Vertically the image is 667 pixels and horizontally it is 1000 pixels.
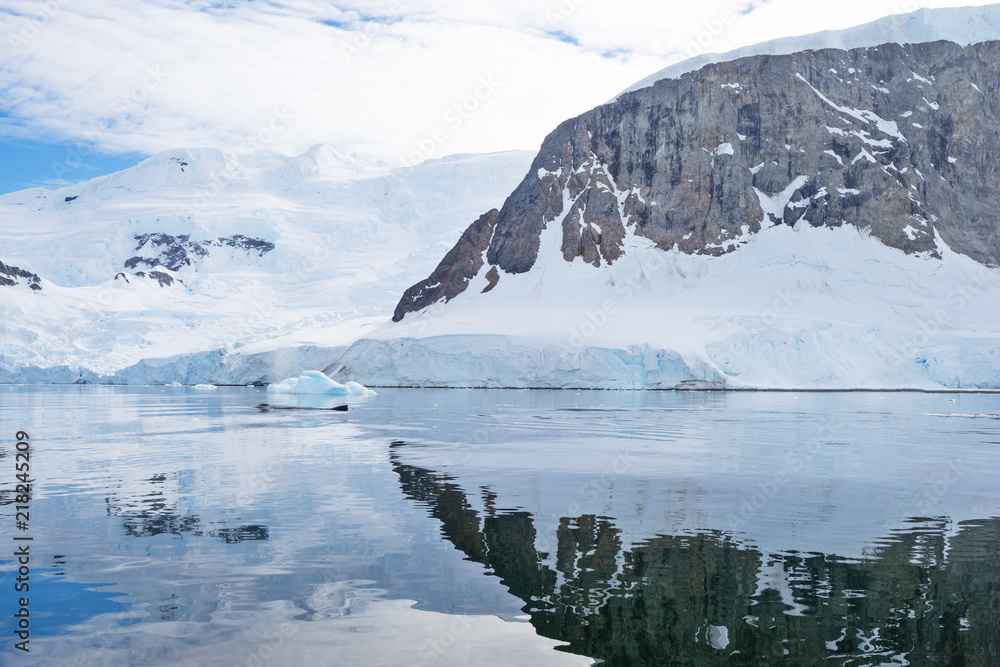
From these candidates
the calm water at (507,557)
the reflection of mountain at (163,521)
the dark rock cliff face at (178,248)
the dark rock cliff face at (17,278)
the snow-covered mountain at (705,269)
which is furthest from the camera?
the dark rock cliff face at (178,248)

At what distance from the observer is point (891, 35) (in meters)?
118

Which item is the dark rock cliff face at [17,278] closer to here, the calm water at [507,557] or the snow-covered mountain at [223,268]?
the snow-covered mountain at [223,268]

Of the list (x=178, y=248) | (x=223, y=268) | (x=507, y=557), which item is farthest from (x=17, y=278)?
(x=507, y=557)

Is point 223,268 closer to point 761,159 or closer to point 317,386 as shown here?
point 761,159

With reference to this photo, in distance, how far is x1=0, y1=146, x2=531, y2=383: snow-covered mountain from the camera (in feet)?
327

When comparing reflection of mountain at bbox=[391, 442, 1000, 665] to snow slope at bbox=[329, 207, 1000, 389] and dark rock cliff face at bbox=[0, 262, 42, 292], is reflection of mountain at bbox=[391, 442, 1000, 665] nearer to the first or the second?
snow slope at bbox=[329, 207, 1000, 389]

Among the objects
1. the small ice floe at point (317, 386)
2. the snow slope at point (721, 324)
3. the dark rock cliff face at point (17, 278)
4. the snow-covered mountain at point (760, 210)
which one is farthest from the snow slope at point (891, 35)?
the dark rock cliff face at point (17, 278)

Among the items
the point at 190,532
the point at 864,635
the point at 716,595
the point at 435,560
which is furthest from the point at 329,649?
the point at 190,532

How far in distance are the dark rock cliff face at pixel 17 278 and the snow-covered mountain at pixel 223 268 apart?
26 centimetres

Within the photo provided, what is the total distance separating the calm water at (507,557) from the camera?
746cm

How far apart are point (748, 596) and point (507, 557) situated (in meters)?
3.11

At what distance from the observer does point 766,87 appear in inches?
4562

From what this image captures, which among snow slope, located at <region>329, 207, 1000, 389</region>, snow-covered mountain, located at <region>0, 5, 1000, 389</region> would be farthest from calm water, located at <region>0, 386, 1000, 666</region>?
snow-covered mountain, located at <region>0, 5, 1000, 389</region>

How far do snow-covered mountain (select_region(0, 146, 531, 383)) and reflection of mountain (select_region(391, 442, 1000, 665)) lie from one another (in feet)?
279
